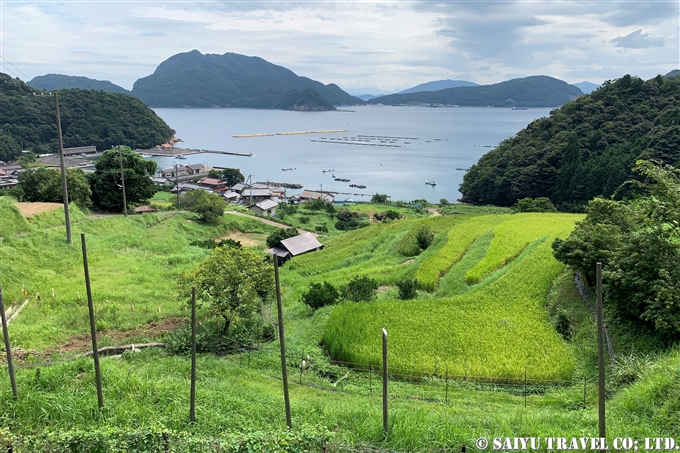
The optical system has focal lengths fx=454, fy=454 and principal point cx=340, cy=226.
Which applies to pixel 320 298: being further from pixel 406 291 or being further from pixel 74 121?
pixel 74 121

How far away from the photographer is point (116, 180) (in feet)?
96.4

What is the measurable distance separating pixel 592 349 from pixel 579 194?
152 ft

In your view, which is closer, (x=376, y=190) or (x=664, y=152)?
(x=664, y=152)

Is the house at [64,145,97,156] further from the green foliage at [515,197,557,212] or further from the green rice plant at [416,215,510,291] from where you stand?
the green rice plant at [416,215,510,291]

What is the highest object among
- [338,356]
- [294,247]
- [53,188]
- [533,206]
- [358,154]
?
[358,154]

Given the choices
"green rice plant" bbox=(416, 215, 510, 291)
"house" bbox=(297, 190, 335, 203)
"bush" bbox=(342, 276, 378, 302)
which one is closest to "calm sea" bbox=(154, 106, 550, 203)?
"house" bbox=(297, 190, 335, 203)

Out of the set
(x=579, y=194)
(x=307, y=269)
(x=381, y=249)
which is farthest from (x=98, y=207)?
(x=579, y=194)

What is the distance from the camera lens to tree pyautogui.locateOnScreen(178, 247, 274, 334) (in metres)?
11.4

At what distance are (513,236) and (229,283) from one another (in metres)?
14.6

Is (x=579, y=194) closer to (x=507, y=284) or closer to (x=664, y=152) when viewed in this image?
(x=664, y=152)

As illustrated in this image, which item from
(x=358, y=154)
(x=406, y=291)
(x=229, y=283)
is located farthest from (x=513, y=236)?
(x=358, y=154)

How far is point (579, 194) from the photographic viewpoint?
51.4 m

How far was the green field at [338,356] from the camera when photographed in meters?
6.76

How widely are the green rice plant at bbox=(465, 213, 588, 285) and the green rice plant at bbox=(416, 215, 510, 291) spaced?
1.22m
